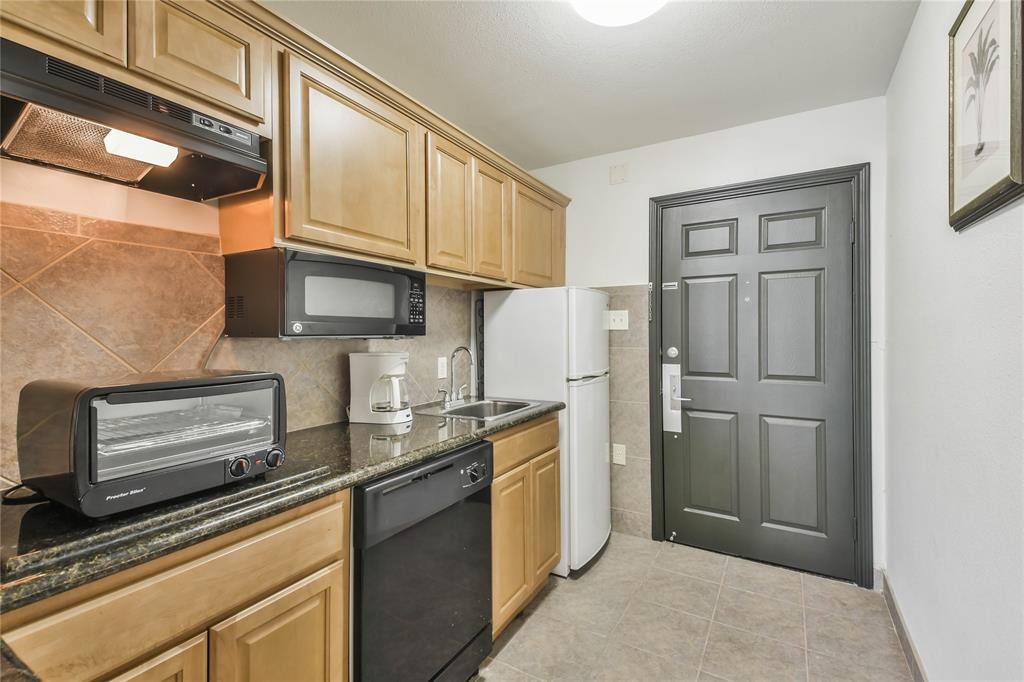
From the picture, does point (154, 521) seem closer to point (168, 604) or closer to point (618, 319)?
point (168, 604)

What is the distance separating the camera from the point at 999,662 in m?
1.07

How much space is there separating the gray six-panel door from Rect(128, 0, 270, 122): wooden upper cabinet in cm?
230

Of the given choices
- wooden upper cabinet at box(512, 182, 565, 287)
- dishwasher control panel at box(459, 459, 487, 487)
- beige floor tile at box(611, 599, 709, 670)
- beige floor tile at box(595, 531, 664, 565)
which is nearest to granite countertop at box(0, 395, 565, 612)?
dishwasher control panel at box(459, 459, 487, 487)

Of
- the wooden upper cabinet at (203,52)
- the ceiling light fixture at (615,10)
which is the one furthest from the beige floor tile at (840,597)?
the wooden upper cabinet at (203,52)

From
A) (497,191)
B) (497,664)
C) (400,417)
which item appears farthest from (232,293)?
(497,664)

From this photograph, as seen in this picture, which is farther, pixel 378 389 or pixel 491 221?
pixel 491 221

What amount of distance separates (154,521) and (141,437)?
0.64 feet

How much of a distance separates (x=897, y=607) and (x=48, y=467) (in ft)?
9.84

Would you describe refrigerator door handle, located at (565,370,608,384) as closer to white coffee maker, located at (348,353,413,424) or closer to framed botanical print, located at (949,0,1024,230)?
white coffee maker, located at (348,353,413,424)

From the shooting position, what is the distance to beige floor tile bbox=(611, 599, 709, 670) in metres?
1.95

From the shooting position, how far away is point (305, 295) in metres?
1.57

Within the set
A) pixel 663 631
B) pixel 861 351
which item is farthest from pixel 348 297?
pixel 861 351

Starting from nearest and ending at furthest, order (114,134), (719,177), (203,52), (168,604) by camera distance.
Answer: (168,604) → (114,134) → (203,52) → (719,177)

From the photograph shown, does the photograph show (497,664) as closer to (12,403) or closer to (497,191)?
(12,403)
